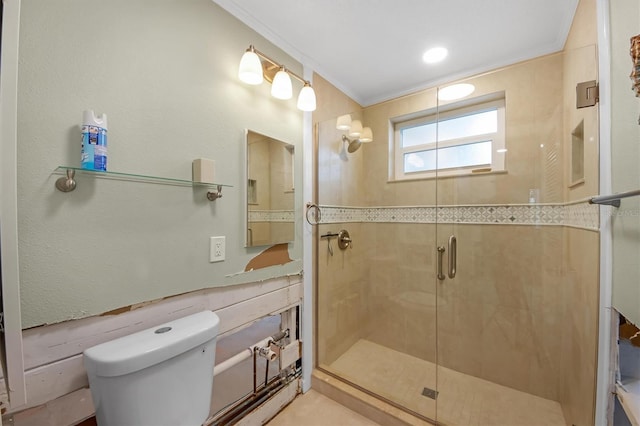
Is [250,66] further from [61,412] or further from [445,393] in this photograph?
[445,393]

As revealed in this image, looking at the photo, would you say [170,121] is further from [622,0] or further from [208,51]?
[622,0]

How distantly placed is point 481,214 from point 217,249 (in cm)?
178

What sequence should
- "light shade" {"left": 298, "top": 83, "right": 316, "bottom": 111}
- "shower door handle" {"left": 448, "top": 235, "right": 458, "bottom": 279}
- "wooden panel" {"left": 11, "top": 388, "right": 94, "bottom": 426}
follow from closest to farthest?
"wooden panel" {"left": 11, "top": 388, "right": 94, "bottom": 426} → "light shade" {"left": 298, "top": 83, "right": 316, "bottom": 111} → "shower door handle" {"left": 448, "top": 235, "right": 458, "bottom": 279}

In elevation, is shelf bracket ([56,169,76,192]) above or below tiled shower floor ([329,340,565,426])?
above

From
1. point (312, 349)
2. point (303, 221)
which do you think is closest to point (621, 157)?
point (303, 221)

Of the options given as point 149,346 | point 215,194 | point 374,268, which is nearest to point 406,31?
point 215,194

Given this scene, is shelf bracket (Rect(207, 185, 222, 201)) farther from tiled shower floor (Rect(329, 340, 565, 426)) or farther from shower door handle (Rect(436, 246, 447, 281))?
shower door handle (Rect(436, 246, 447, 281))

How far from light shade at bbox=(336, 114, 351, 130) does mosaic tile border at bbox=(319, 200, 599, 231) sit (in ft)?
2.15

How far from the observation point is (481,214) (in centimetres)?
179

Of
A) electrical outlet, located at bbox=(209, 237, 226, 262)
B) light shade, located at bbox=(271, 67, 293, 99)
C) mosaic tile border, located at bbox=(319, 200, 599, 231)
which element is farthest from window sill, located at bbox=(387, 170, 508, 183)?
electrical outlet, located at bbox=(209, 237, 226, 262)

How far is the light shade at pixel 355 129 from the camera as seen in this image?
82.3 inches

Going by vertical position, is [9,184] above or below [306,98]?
below

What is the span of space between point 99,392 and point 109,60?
1.14 meters

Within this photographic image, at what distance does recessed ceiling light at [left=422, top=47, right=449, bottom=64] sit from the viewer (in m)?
1.62
